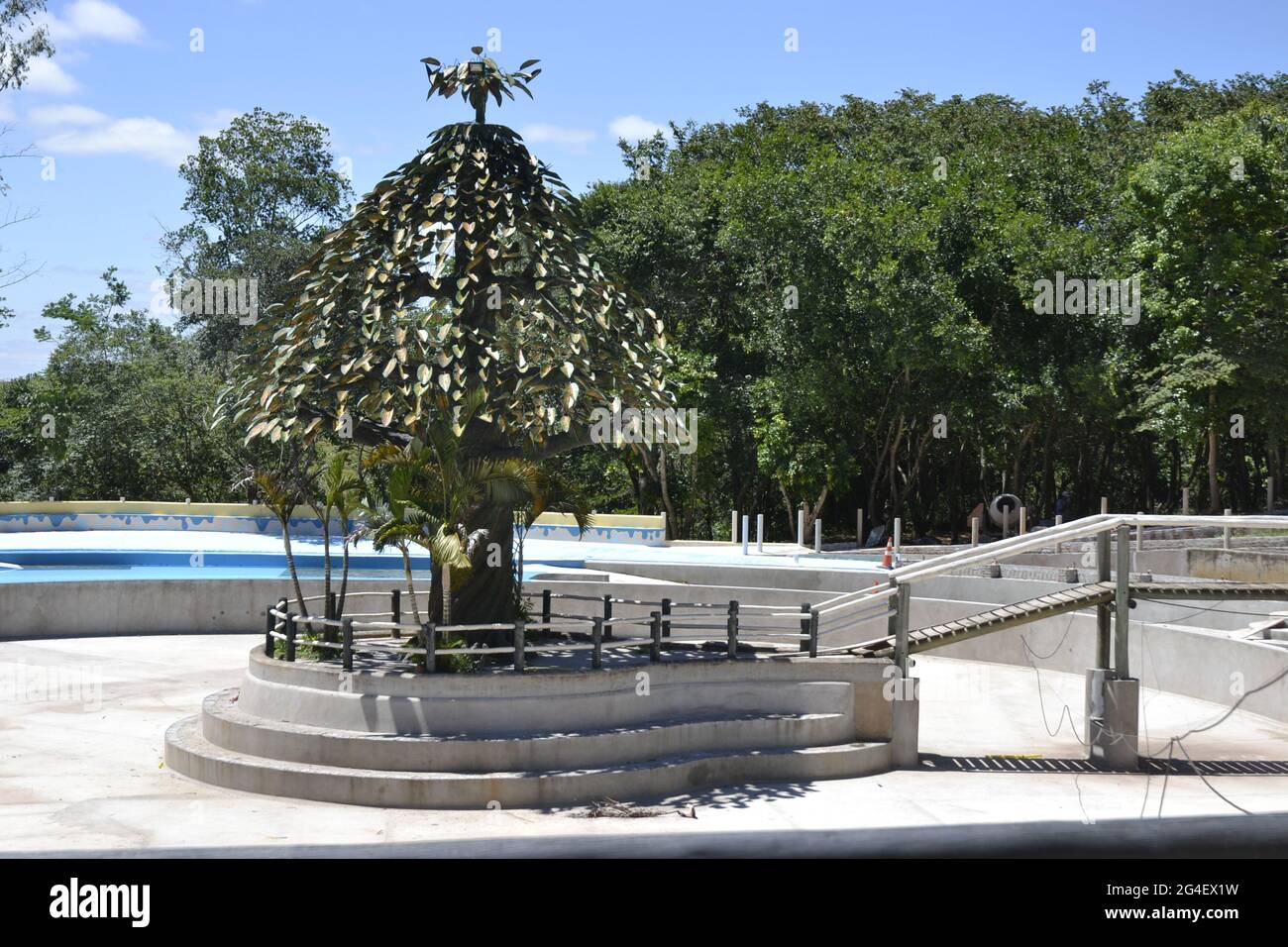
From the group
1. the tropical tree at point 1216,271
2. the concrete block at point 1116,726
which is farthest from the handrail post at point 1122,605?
the tropical tree at point 1216,271

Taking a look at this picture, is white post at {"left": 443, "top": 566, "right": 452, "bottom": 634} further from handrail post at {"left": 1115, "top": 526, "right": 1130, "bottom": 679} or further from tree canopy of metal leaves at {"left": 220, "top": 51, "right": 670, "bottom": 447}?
handrail post at {"left": 1115, "top": 526, "right": 1130, "bottom": 679}

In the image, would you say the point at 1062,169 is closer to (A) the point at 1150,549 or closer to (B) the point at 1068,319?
(B) the point at 1068,319

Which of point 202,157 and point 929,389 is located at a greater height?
point 202,157

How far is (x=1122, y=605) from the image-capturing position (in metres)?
15.8

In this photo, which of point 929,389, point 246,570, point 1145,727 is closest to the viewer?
point 1145,727

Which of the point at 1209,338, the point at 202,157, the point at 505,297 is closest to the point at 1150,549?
the point at 1209,338

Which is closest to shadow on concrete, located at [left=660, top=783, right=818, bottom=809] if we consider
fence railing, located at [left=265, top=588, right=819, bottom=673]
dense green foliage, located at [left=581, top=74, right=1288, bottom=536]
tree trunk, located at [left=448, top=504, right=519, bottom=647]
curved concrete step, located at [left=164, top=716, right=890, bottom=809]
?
curved concrete step, located at [left=164, top=716, right=890, bottom=809]

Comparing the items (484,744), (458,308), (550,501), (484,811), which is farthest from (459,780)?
(458,308)

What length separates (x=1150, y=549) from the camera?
1244 inches

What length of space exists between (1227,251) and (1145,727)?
2246 centimetres

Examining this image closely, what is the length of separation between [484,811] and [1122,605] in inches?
330

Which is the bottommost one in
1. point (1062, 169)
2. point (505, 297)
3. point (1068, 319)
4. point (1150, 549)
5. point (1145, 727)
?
point (1145, 727)

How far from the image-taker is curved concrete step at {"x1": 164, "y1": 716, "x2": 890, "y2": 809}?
A: 1271 cm

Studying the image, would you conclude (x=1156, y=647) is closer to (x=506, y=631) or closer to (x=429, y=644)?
(x=506, y=631)
